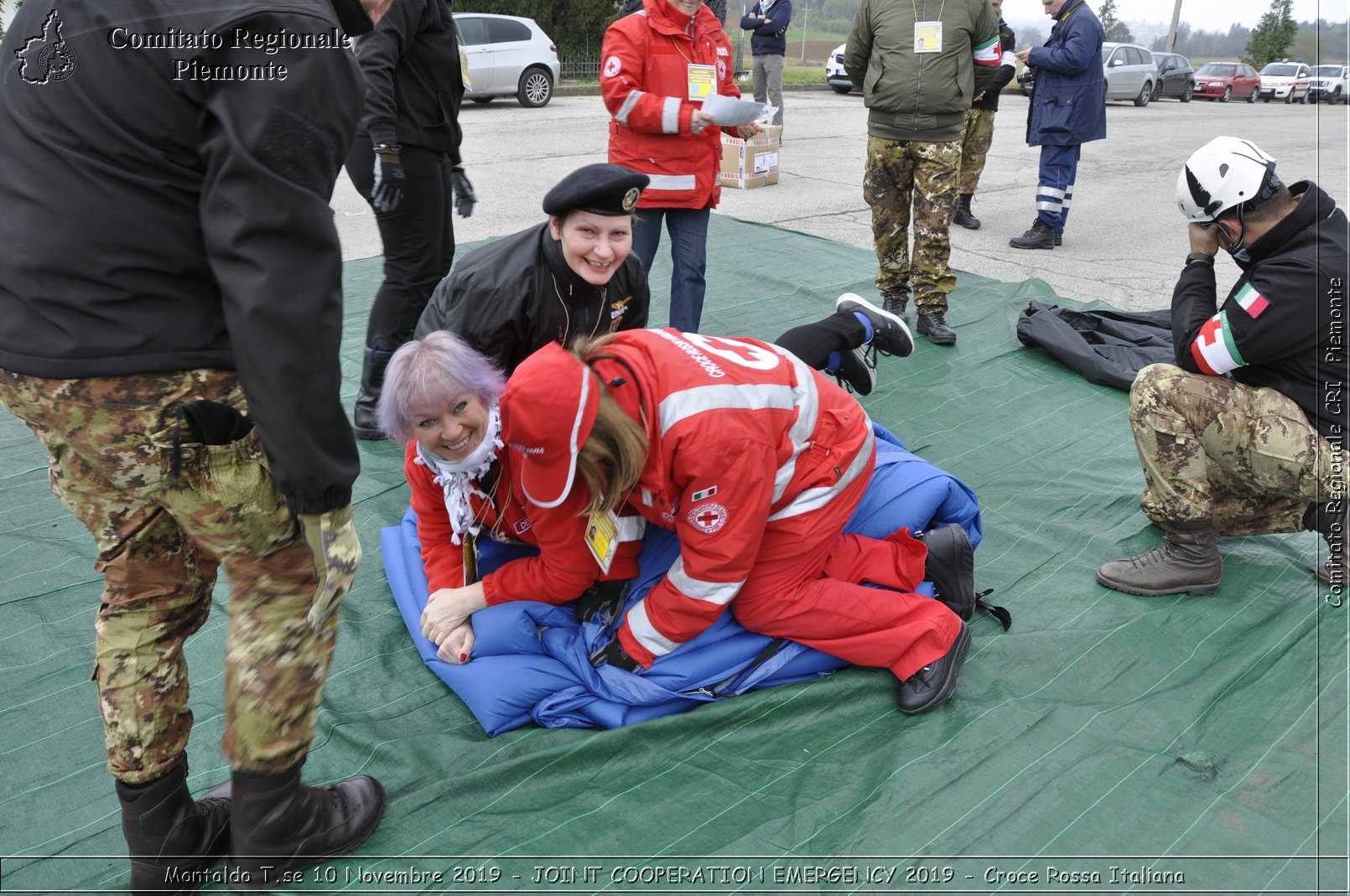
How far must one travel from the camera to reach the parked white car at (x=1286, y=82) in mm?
23359

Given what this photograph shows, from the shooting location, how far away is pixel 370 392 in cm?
376

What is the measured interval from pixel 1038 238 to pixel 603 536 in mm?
5749

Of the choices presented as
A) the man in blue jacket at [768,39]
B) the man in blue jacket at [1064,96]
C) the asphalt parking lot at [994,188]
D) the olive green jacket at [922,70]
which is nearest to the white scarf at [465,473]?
the asphalt parking lot at [994,188]

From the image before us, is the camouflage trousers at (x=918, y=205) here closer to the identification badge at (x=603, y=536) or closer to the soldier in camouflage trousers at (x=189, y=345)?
the identification badge at (x=603, y=536)

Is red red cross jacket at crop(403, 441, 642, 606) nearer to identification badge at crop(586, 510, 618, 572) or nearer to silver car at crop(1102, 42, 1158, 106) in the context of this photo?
identification badge at crop(586, 510, 618, 572)

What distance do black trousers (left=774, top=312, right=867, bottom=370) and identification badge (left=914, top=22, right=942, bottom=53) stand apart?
2.00 metres

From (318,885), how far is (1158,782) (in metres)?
1.79

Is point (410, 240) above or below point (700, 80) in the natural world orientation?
below

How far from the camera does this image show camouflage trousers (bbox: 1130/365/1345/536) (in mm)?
2672

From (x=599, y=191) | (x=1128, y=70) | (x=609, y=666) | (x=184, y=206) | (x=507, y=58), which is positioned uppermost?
(x=1128, y=70)

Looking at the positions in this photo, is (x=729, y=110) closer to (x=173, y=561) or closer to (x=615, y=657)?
(x=615, y=657)

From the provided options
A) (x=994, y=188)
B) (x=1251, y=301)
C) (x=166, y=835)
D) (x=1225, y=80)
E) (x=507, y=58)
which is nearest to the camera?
(x=166, y=835)

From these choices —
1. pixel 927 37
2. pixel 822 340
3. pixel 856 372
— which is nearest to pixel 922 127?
pixel 927 37

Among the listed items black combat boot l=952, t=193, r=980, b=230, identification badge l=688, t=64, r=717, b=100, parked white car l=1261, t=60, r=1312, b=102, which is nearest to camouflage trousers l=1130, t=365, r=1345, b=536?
identification badge l=688, t=64, r=717, b=100
